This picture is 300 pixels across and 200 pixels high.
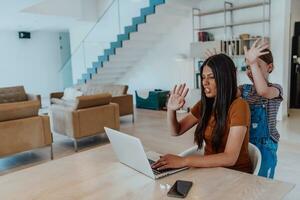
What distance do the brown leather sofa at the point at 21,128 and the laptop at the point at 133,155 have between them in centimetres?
248

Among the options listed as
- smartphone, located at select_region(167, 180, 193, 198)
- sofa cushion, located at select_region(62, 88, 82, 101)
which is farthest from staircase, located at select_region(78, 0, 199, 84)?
smartphone, located at select_region(167, 180, 193, 198)

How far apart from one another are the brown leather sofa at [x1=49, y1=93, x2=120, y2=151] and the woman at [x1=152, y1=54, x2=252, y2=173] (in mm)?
2876

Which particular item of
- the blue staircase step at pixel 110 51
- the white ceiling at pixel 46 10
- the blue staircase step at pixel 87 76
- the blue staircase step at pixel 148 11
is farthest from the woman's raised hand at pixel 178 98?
the blue staircase step at pixel 87 76

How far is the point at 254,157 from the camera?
1.59m

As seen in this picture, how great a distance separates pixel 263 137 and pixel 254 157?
22 cm

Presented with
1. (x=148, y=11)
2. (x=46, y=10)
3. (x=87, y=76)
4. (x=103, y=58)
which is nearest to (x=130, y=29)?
(x=148, y=11)

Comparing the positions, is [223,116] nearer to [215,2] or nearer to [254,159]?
[254,159]

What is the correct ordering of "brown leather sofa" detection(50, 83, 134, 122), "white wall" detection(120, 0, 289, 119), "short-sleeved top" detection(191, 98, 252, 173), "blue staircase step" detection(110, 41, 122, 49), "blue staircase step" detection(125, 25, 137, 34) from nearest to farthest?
"short-sleeved top" detection(191, 98, 252, 173) → "white wall" detection(120, 0, 289, 119) → "brown leather sofa" detection(50, 83, 134, 122) → "blue staircase step" detection(125, 25, 137, 34) → "blue staircase step" detection(110, 41, 122, 49)

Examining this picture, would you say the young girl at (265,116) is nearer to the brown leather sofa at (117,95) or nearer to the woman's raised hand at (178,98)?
the woman's raised hand at (178,98)

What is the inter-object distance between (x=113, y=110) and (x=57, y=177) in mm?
3366

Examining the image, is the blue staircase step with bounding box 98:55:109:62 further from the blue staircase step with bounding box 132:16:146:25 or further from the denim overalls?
the denim overalls

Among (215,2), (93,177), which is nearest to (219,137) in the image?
(93,177)

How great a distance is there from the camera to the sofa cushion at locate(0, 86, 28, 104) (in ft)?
23.5

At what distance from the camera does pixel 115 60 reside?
798 cm
